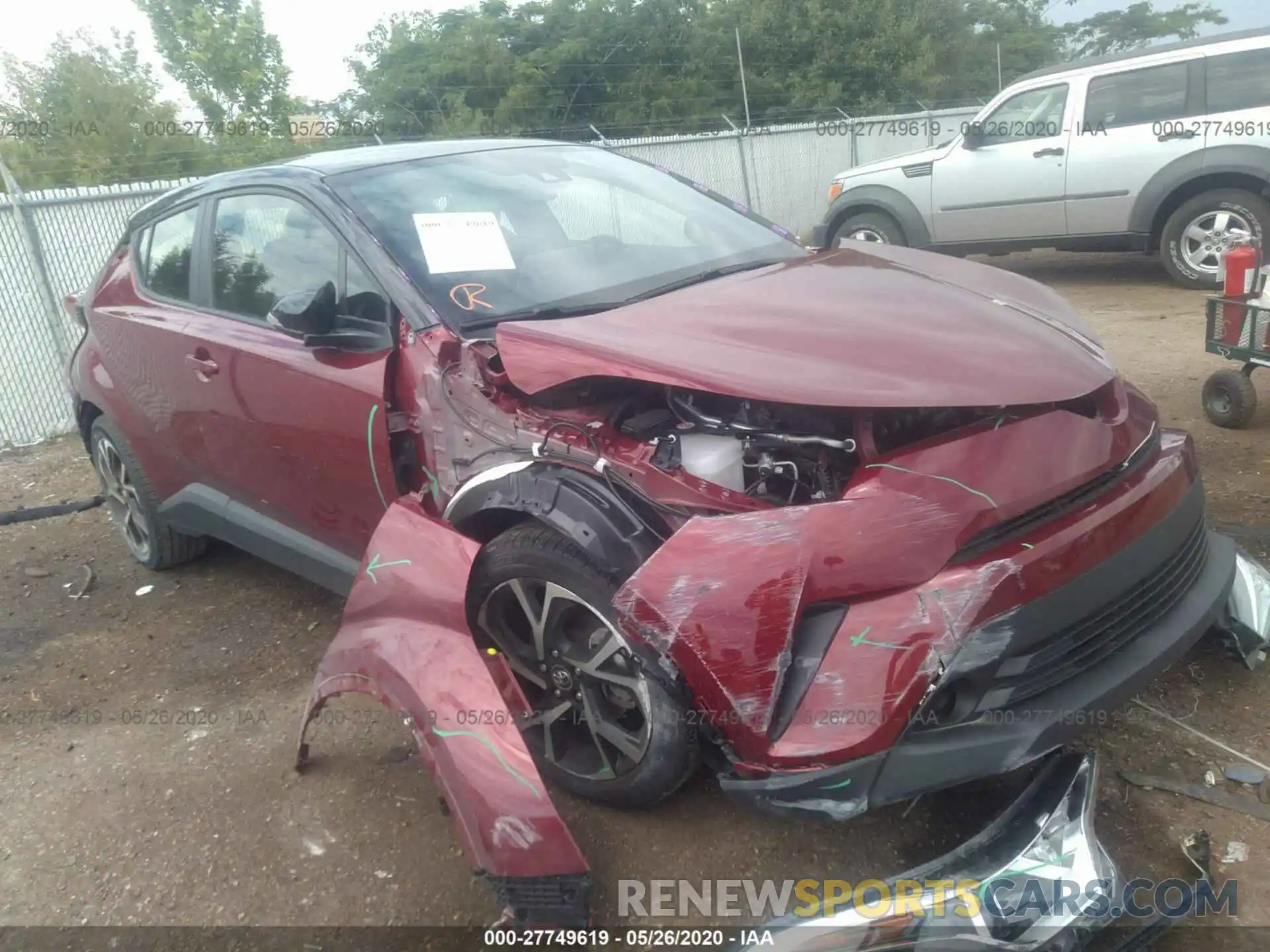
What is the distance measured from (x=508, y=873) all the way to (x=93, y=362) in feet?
10.5

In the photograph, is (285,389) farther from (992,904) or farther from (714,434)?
(992,904)

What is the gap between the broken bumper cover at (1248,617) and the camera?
2.64 m

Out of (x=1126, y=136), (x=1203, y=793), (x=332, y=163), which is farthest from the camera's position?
(x=1126, y=136)

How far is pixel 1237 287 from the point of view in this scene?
181 inches

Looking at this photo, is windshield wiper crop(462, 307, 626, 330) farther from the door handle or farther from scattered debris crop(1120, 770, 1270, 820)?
scattered debris crop(1120, 770, 1270, 820)

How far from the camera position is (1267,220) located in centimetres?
716

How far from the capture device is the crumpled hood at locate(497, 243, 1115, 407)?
2.05 metres

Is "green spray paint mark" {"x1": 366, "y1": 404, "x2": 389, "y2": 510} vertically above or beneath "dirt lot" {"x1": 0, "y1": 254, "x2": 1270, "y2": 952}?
above

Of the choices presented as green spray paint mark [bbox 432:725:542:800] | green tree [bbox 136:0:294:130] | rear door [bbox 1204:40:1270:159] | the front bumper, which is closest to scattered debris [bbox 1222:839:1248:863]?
the front bumper

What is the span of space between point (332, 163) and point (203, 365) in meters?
0.82

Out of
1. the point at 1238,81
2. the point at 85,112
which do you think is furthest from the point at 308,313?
the point at 85,112

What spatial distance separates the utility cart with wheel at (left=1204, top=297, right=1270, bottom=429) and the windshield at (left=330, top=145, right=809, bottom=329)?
247 cm

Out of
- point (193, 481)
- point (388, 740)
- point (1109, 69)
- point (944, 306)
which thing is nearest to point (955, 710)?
point (944, 306)

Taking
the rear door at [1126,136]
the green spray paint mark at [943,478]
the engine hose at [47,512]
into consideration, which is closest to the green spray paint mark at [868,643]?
the green spray paint mark at [943,478]
